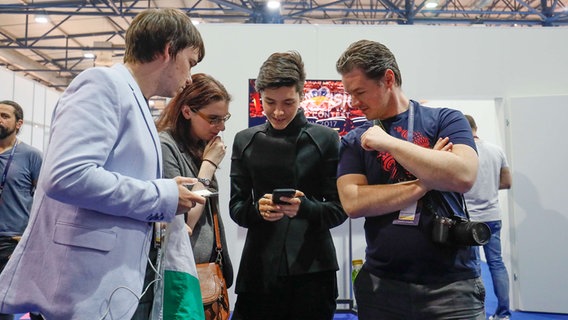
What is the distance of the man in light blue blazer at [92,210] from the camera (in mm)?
921

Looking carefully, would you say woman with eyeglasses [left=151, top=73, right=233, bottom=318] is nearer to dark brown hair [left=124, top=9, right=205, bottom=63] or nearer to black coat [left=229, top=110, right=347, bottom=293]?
black coat [left=229, top=110, right=347, bottom=293]

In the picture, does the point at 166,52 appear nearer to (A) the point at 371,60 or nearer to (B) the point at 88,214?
(B) the point at 88,214

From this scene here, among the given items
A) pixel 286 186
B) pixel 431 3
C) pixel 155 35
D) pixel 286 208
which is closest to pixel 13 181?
pixel 286 186

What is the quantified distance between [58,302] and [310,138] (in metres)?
1.08

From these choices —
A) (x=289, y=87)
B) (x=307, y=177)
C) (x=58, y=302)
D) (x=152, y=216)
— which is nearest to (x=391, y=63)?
(x=289, y=87)

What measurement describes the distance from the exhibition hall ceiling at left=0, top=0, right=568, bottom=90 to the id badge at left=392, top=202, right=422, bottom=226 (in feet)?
29.8

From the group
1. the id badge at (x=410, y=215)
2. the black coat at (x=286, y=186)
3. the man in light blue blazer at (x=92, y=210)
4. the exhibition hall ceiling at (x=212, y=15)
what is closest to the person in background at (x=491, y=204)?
the black coat at (x=286, y=186)

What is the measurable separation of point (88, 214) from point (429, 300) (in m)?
0.93

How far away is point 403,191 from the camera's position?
1.30 meters

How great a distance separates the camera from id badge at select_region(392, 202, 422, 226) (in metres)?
1.31

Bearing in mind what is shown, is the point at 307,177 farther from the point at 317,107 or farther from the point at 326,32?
Result: the point at 326,32

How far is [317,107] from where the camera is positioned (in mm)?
4395

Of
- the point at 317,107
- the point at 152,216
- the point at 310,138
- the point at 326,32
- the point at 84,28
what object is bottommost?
the point at 152,216

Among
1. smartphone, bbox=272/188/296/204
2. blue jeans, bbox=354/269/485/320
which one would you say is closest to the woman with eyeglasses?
smartphone, bbox=272/188/296/204
